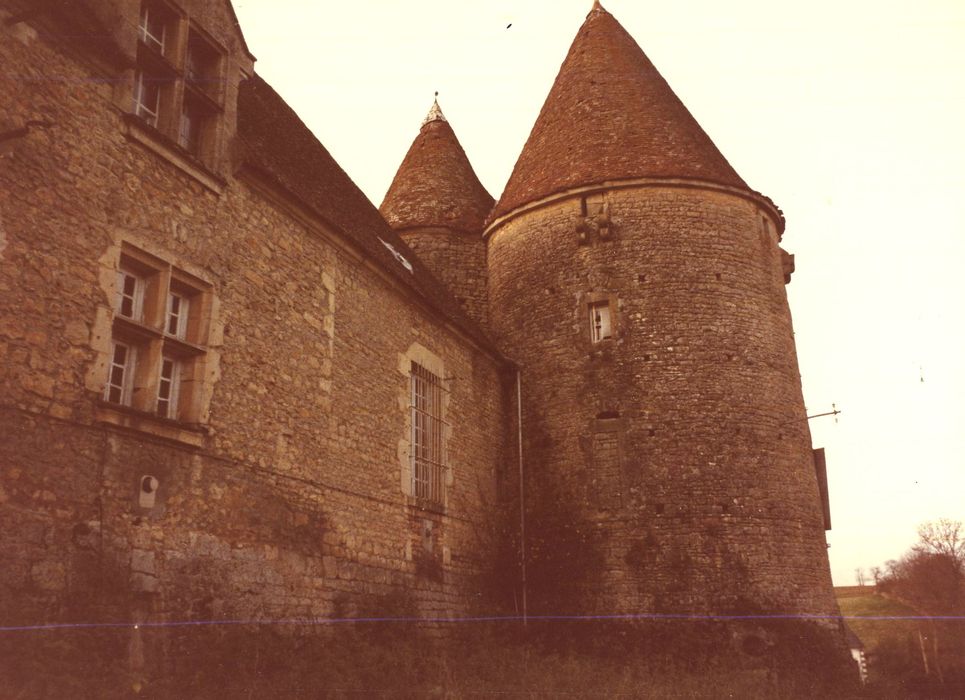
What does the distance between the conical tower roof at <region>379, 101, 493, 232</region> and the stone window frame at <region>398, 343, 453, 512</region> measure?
522cm

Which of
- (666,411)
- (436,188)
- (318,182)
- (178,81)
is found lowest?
(666,411)

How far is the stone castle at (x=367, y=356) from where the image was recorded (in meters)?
6.50

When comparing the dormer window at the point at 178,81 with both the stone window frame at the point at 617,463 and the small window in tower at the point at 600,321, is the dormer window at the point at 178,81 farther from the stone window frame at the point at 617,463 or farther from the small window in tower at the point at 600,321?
the stone window frame at the point at 617,463

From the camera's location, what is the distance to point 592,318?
1380 centimetres

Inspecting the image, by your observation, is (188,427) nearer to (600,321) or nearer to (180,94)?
(180,94)

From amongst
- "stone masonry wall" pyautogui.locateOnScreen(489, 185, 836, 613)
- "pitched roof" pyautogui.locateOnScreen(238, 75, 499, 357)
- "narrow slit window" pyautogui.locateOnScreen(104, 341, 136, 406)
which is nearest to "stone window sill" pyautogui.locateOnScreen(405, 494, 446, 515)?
"stone masonry wall" pyautogui.locateOnScreen(489, 185, 836, 613)

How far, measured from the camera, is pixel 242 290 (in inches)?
334

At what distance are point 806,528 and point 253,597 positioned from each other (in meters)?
8.41

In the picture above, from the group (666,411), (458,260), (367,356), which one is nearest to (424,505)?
(367,356)

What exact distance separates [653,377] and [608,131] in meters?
4.60

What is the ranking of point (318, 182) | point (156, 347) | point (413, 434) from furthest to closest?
point (413, 434), point (318, 182), point (156, 347)

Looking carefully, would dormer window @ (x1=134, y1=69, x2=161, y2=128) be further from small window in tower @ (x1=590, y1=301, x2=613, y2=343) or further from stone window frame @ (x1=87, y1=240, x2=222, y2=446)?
small window in tower @ (x1=590, y1=301, x2=613, y2=343)

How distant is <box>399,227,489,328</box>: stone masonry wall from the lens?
16062mm

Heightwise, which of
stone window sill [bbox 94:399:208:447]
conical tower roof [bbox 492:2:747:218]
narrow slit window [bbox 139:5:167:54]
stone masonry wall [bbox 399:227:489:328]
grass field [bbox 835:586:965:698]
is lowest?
grass field [bbox 835:586:965:698]
